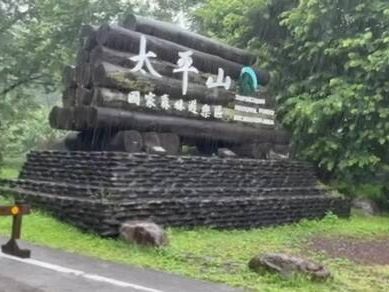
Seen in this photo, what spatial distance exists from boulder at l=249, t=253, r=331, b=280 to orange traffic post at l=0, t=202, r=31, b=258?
276cm

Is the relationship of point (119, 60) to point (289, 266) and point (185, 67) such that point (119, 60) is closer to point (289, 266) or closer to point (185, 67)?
point (185, 67)

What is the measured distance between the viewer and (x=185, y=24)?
2955 cm

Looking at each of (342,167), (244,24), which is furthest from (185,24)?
(342,167)

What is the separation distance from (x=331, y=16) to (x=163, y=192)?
8334mm

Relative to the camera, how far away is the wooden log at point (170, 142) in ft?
38.8

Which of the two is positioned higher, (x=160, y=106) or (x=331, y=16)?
(x=331, y=16)

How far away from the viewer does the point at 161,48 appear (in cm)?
1188

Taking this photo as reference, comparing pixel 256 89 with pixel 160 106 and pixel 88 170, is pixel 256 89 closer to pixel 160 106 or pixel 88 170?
pixel 160 106

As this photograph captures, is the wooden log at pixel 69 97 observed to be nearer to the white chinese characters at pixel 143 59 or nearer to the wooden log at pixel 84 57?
the wooden log at pixel 84 57

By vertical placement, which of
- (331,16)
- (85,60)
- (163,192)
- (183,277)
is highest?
(331,16)

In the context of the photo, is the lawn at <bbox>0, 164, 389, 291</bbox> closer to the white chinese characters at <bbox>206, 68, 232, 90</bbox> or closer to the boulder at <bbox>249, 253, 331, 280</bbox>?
the boulder at <bbox>249, 253, 331, 280</bbox>

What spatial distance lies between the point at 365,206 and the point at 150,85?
22.9 feet

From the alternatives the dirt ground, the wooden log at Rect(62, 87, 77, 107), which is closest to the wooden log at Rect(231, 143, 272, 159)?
the dirt ground

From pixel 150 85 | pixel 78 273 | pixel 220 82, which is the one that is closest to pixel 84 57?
pixel 150 85
